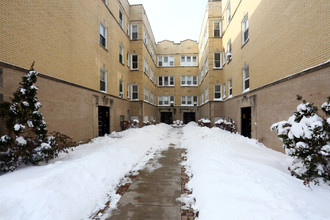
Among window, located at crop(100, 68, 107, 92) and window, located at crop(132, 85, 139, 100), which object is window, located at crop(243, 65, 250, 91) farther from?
window, located at crop(132, 85, 139, 100)

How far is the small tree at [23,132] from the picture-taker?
4.79 metres

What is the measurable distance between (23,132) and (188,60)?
2995cm

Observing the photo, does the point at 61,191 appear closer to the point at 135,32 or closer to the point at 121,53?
the point at 121,53

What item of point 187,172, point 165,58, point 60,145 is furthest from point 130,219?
point 165,58

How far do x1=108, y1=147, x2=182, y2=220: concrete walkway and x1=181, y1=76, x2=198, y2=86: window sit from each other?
26552mm

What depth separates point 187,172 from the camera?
5562 mm

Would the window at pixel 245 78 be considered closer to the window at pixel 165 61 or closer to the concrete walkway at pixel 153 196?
the concrete walkway at pixel 153 196

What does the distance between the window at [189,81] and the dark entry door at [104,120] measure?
20.2 m

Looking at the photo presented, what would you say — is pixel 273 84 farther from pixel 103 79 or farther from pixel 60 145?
pixel 103 79

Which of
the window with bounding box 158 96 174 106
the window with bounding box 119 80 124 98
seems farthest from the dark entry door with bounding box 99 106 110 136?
the window with bounding box 158 96 174 106

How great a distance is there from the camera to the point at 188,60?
3191 cm

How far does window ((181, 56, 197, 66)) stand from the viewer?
31720mm

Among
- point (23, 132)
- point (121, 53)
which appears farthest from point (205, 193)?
point (121, 53)

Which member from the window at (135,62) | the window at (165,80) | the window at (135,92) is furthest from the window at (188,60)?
the window at (135,92)
